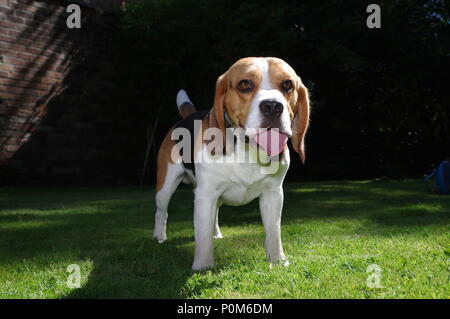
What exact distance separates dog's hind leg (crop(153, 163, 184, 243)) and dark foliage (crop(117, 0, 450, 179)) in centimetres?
622

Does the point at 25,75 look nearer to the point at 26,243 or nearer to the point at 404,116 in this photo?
the point at 26,243

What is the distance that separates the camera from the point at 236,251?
150 inches

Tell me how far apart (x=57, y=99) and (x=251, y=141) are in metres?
8.97

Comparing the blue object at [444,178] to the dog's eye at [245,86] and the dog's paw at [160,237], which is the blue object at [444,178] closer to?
the dog's paw at [160,237]

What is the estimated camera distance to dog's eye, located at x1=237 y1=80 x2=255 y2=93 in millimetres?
2941

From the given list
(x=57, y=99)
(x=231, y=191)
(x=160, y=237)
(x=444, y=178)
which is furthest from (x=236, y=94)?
(x=57, y=99)

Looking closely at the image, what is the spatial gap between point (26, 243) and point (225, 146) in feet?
7.67

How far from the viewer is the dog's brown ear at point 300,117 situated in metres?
3.29

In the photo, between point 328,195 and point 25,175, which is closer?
point 328,195

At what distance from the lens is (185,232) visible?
15.4 ft

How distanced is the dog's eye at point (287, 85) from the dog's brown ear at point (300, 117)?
0.22m

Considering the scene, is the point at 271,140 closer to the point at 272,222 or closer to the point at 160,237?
the point at 272,222

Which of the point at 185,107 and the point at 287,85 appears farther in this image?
the point at 185,107
